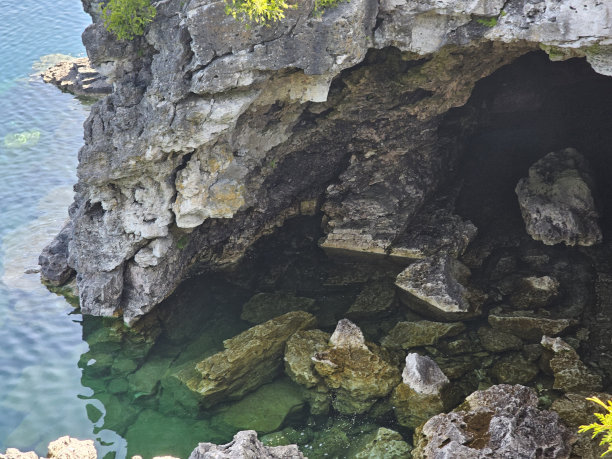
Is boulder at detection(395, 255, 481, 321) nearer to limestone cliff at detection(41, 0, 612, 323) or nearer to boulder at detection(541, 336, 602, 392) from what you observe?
limestone cliff at detection(41, 0, 612, 323)

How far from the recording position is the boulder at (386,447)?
41.1 feet

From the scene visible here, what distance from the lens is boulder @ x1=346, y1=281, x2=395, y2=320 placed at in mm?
16609

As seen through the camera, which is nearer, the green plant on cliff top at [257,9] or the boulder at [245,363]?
the green plant on cliff top at [257,9]

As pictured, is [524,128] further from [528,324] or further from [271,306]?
[271,306]

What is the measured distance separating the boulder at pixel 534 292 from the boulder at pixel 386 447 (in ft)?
18.4

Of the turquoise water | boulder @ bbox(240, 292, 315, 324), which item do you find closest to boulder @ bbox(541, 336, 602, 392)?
→ boulder @ bbox(240, 292, 315, 324)

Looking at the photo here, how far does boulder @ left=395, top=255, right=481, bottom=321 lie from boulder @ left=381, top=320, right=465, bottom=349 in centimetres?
59

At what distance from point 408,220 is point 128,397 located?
33.5 feet

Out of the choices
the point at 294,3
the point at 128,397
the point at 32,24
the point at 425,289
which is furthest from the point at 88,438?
the point at 32,24

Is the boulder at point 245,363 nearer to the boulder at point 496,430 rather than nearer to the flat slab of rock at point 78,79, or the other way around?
the boulder at point 496,430

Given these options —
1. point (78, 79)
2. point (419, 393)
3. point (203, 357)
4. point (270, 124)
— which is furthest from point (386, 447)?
point (78, 79)

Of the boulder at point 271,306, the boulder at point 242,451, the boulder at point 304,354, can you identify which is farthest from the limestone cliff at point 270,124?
the boulder at point 242,451

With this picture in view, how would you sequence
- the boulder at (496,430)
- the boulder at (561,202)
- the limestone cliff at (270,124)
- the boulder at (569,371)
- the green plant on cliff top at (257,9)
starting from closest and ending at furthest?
the boulder at (496,430) → the green plant on cliff top at (257,9) → the limestone cliff at (270,124) → the boulder at (569,371) → the boulder at (561,202)

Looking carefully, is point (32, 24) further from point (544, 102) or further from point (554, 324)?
point (554, 324)
